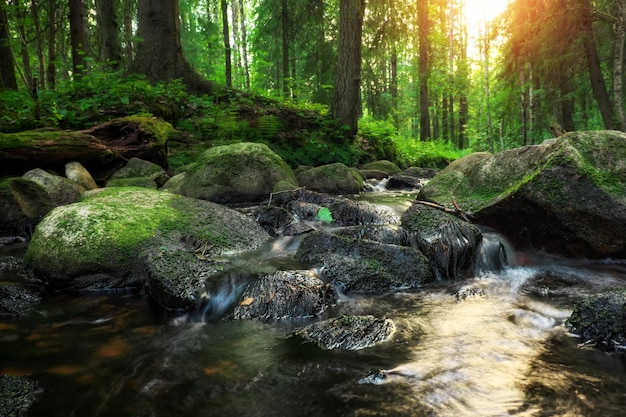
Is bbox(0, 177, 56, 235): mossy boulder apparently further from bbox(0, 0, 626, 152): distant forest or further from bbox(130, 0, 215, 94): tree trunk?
bbox(130, 0, 215, 94): tree trunk

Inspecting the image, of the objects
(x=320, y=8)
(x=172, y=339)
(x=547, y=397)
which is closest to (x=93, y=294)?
(x=172, y=339)

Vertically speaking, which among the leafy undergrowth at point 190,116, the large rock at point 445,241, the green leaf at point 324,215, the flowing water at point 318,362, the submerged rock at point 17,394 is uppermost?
the leafy undergrowth at point 190,116

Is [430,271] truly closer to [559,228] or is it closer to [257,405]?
[559,228]

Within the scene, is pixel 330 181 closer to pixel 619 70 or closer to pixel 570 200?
pixel 570 200

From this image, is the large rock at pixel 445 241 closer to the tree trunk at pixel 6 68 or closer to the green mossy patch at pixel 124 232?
the green mossy patch at pixel 124 232

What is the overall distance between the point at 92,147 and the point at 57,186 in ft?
5.05

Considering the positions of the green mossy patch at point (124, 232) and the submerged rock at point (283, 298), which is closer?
the submerged rock at point (283, 298)

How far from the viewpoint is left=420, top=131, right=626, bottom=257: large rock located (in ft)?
15.5

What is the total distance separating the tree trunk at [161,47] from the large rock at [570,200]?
9.86 meters

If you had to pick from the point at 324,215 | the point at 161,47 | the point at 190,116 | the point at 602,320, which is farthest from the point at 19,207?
the point at 161,47

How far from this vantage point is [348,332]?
10.2ft

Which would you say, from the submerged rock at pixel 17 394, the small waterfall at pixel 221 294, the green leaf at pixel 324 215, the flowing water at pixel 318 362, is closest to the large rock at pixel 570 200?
the flowing water at pixel 318 362

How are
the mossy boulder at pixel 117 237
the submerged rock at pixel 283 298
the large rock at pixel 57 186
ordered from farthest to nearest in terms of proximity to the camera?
1. the large rock at pixel 57 186
2. the mossy boulder at pixel 117 237
3. the submerged rock at pixel 283 298

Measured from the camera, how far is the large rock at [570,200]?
4723 millimetres
